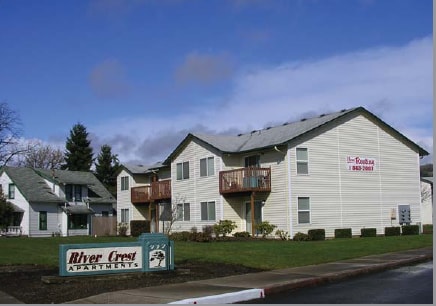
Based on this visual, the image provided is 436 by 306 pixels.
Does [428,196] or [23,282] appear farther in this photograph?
[428,196]

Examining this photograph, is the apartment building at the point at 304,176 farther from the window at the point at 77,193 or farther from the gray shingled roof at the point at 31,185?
the window at the point at 77,193

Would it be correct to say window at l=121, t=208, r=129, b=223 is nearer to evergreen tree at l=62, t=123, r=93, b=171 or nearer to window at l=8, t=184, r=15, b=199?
window at l=8, t=184, r=15, b=199

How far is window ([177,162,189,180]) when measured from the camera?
42.2 m

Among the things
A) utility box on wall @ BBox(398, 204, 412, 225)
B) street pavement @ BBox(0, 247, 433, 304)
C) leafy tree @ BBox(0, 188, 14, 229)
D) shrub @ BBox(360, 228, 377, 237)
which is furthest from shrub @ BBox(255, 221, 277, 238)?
leafy tree @ BBox(0, 188, 14, 229)

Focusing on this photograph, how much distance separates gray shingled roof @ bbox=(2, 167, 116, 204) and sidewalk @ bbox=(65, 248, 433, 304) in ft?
137

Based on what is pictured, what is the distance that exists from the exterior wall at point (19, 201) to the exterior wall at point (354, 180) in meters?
28.7

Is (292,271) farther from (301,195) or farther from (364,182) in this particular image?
(364,182)

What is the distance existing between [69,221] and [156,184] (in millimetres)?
13614

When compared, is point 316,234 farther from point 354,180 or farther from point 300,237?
point 354,180

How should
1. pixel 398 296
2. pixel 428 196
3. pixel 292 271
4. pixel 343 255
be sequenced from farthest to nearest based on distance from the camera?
pixel 428 196
pixel 343 255
pixel 292 271
pixel 398 296

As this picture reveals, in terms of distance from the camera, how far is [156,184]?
46844 mm

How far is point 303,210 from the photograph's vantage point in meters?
34.6

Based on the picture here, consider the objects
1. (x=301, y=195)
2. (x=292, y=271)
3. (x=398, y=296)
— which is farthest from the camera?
(x=301, y=195)

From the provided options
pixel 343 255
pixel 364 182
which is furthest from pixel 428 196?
pixel 343 255
